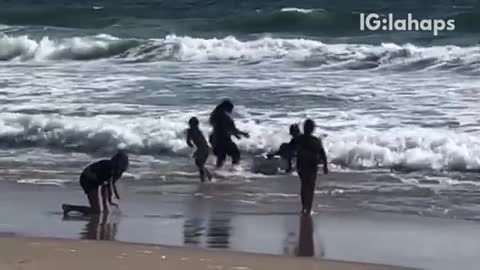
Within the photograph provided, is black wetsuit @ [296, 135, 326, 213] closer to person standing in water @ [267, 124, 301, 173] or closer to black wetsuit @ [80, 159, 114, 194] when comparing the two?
person standing in water @ [267, 124, 301, 173]

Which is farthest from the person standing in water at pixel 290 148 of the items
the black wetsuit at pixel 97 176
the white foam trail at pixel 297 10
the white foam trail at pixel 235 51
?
the white foam trail at pixel 297 10

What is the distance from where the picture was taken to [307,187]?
12273 millimetres

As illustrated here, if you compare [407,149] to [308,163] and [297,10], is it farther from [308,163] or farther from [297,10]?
[297,10]

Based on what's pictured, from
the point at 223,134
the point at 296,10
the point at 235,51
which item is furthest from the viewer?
the point at 296,10

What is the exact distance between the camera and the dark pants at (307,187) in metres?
12.3

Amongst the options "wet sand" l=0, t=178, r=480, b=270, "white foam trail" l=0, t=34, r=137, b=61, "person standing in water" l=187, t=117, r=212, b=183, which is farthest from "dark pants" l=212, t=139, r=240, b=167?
"white foam trail" l=0, t=34, r=137, b=61

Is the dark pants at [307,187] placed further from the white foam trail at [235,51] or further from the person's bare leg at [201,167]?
the white foam trail at [235,51]

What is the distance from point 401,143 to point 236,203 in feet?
15.1

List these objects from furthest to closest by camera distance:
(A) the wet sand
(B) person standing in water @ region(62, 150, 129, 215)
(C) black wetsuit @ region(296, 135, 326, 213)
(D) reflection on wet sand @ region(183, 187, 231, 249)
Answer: (C) black wetsuit @ region(296, 135, 326, 213), (B) person standing in water @ region(62, 150, 129, 215), (D) reflection on wet sand @ region(183, 187, 231, 249), (A) the wet sand

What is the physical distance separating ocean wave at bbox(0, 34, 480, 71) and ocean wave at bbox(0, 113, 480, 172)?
22.5 ft

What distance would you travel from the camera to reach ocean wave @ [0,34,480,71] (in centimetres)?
2536

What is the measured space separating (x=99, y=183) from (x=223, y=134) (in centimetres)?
350

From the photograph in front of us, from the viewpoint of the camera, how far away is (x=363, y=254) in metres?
10.1

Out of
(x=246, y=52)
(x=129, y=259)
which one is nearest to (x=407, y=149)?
(x=129, y=259)
